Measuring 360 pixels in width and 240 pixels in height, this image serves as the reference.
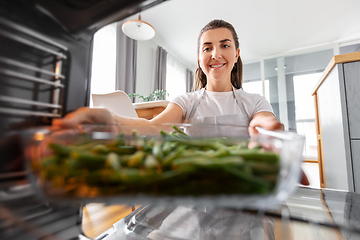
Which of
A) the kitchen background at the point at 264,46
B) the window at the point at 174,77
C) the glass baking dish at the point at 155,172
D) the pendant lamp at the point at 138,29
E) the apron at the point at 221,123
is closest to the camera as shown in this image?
the glass baking dish at the point at 155,172

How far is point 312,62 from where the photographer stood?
4.34m

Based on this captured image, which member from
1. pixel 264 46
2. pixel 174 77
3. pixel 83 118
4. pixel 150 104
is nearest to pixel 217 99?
pixel 150 104

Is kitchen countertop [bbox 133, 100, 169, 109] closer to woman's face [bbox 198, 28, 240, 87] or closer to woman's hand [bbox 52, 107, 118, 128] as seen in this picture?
woman's face [bbox 198, 28, 240, 87]

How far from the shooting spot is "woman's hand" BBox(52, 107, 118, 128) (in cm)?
18

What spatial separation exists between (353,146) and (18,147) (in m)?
1.14

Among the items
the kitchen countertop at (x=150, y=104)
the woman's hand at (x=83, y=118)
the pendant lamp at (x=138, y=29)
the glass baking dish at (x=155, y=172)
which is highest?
the pendant lamp at (x=138, y=29)

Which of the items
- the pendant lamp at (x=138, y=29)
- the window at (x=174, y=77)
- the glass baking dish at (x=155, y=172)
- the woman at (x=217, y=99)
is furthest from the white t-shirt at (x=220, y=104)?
the window at (x=174, y=77)

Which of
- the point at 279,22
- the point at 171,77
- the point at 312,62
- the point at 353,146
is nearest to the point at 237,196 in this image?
the point at 353,146

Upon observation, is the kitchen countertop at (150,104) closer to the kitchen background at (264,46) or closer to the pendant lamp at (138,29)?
the pendant lamp at (138,29)

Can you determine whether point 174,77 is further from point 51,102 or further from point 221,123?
point 51,102

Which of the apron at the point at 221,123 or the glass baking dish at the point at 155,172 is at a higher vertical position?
the apron at the point at 221,123

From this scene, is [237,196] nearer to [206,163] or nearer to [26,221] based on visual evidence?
[206,163]

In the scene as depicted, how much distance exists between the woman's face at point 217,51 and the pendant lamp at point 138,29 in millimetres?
1457

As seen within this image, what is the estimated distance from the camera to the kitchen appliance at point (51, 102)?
161 mm
